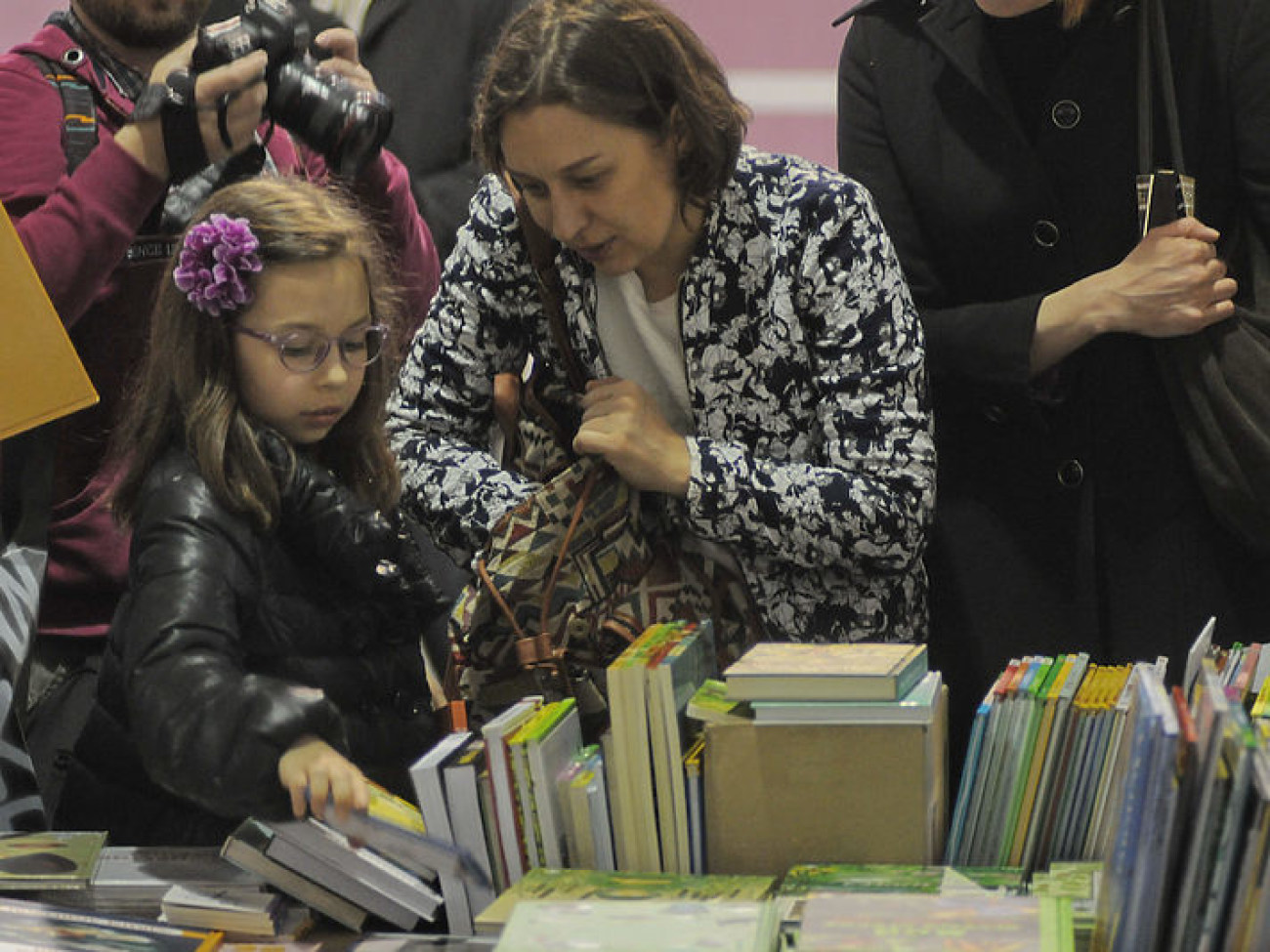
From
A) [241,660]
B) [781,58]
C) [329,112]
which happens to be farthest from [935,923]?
[781,58]

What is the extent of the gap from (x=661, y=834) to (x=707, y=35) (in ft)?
7.32

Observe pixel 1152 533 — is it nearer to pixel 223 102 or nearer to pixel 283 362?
pixel 283 362

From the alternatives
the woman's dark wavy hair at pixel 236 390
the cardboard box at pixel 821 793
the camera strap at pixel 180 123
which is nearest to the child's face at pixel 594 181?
the woman's dark wavy hair at pixel 236 390

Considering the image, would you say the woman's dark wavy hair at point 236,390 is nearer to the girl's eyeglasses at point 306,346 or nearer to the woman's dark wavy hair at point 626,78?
the girl's eyeglasses at point 306,346

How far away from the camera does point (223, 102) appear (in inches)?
101

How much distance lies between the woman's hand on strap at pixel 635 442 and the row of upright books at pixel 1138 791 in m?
0.50

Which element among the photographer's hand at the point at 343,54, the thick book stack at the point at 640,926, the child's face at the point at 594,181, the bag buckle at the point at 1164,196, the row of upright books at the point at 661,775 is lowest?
the thick book stack at the point at 640,926

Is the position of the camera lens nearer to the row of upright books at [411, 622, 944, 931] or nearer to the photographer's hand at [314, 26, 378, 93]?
the photographer's hand at [314, 26, 378, 93]

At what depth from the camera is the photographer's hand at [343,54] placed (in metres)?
2.81

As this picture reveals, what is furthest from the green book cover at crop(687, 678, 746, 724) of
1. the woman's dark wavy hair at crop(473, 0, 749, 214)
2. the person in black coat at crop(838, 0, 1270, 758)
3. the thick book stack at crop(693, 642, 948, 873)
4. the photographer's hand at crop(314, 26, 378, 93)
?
the photographer's hand at crop(314, 26, 378, 93)

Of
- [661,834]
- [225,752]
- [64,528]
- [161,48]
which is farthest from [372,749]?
[161,48]

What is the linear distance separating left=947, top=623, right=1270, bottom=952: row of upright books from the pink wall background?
6.31 ft

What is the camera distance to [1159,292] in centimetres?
232

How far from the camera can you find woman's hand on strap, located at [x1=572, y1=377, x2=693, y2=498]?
88.8 inches
